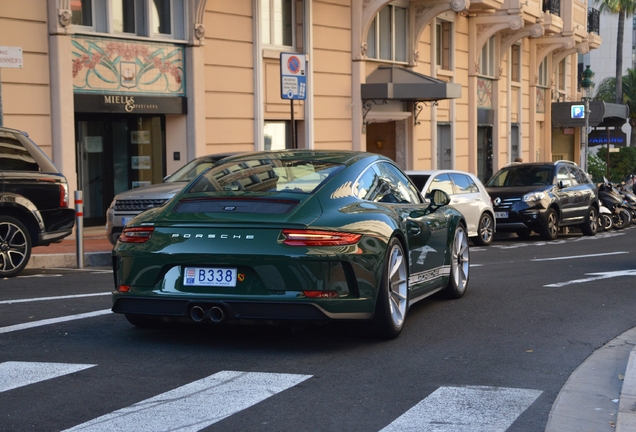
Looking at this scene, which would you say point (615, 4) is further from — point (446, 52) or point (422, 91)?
point (422, 91)

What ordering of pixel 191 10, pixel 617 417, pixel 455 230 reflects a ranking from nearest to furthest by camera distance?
pixel 617 417 < pixel 455 230 < pixel 191 10

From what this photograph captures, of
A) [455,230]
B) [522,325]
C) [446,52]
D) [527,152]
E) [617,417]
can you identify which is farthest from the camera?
[527,152]

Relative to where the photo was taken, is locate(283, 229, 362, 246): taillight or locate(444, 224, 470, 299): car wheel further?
locate(444, 224, 470, 299): car wheel

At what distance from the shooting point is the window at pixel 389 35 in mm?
28506

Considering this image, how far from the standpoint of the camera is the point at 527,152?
4300cm

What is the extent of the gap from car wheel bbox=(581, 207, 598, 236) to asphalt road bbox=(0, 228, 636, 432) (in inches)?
525

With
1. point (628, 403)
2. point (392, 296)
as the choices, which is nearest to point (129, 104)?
point (392, 296)

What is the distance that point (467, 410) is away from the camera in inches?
221

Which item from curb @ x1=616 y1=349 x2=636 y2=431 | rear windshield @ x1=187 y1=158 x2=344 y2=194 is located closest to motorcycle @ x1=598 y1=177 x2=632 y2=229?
rear windshield @ x1=187 y1=158 x2=344 y2=194

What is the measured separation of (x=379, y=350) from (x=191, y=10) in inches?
601

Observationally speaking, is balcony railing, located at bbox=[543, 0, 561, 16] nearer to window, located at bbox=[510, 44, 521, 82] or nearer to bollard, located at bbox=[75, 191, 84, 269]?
window, located at bbox=[510, 44, 521, 82]

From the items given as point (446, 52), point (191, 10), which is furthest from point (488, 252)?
point (446, 52)

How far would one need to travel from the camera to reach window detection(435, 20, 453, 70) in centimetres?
3297

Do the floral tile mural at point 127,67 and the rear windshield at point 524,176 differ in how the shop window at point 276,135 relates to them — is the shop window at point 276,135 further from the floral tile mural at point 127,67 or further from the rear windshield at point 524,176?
the rear windshield at point 524,176
